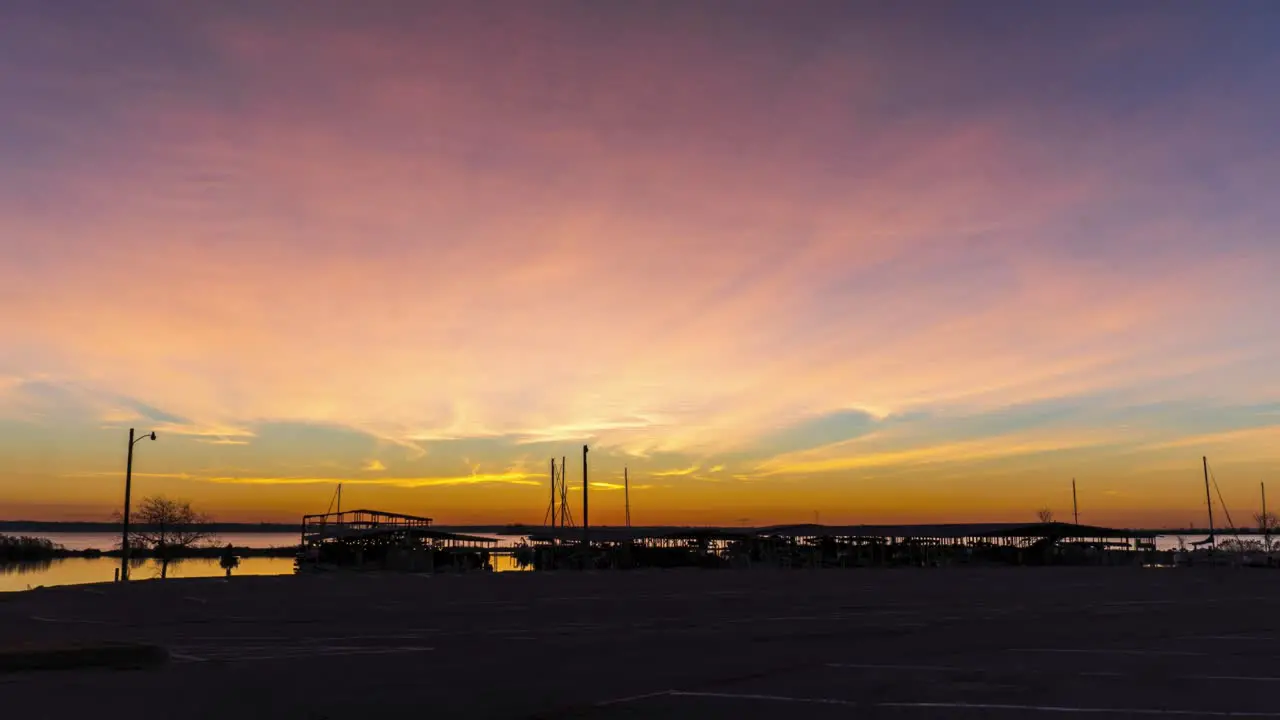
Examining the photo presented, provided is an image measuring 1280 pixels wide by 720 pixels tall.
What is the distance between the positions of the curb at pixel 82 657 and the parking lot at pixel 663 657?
255 millimetres

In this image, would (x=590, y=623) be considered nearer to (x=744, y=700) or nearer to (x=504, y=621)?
(x=504, y=621)

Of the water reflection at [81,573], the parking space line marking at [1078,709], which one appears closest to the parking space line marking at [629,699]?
the parking space line marking at [1078,709]

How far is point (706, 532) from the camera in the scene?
300 ft

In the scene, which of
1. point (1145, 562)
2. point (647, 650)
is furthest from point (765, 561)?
point (647, 650)

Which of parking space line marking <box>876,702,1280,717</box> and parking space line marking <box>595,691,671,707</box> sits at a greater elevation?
parking space line marking <box>595,691,671,707</box>

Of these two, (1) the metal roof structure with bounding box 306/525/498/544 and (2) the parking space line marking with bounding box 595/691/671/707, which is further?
(1) the metal roof structure with bounding box 306/525/498/544

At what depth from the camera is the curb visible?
532 inches

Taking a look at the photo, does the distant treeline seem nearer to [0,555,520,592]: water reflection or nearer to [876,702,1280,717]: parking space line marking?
[0,555,520,592]: water reflection

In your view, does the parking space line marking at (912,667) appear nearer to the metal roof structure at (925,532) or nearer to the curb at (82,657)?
the curb at (82,657)

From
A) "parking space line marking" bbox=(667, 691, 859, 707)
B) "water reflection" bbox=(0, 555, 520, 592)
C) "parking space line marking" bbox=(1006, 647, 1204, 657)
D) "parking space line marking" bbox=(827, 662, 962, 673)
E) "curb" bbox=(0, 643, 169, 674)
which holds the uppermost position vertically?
"curb" bbox=(0, 643, 169, 674)

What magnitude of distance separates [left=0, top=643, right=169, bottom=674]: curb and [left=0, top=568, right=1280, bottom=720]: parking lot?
25 centimetres

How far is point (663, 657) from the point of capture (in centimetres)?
1653

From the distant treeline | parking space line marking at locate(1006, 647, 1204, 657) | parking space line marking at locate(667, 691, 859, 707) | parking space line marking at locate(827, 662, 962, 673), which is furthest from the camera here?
the distant treeline

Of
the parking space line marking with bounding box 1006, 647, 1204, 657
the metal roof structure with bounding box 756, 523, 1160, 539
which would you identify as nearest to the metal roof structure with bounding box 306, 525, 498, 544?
the metal roof structure with bounding box 756, 523, 1160, 539
